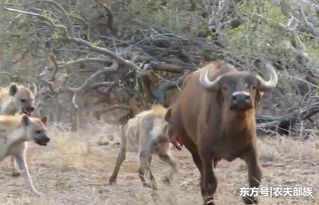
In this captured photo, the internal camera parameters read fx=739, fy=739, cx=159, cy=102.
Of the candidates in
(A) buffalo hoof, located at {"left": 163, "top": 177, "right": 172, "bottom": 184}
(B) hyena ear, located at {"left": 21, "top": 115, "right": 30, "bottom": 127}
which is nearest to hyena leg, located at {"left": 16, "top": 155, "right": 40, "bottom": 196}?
(B) hyena ear, located at {"left": 21, "top": 115, "right": 30, "bottom": 127}

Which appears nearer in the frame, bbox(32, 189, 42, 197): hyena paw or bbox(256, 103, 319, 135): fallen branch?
bbox(32, 189, 42, 197): hyena paw

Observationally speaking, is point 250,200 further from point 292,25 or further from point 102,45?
point 102,45

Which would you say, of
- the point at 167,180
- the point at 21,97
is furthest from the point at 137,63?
Result: the point at 167,180

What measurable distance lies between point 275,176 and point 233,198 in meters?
1.42

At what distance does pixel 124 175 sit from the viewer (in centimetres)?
823

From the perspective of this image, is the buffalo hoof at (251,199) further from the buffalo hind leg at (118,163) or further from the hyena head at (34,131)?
the hyena head at (34,131)

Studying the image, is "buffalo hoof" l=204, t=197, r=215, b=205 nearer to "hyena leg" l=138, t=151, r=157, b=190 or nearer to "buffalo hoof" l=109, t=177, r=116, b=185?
"hyena leg" l=138, t=151, r=157, b=190

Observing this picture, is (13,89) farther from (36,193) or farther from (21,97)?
(36,193)

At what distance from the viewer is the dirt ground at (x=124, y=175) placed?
6.51 metres

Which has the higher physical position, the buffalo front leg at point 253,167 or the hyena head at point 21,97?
the buffalo front leg at point 253,167

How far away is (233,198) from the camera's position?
21.1 ft

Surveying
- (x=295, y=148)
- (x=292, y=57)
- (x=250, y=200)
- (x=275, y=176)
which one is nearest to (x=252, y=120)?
(x=250, y=200)

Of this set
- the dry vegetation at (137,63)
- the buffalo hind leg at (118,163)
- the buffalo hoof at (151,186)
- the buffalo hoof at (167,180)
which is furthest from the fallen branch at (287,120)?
the buffalo hoof at (151,186)

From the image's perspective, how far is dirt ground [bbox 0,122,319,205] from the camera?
256 inches
